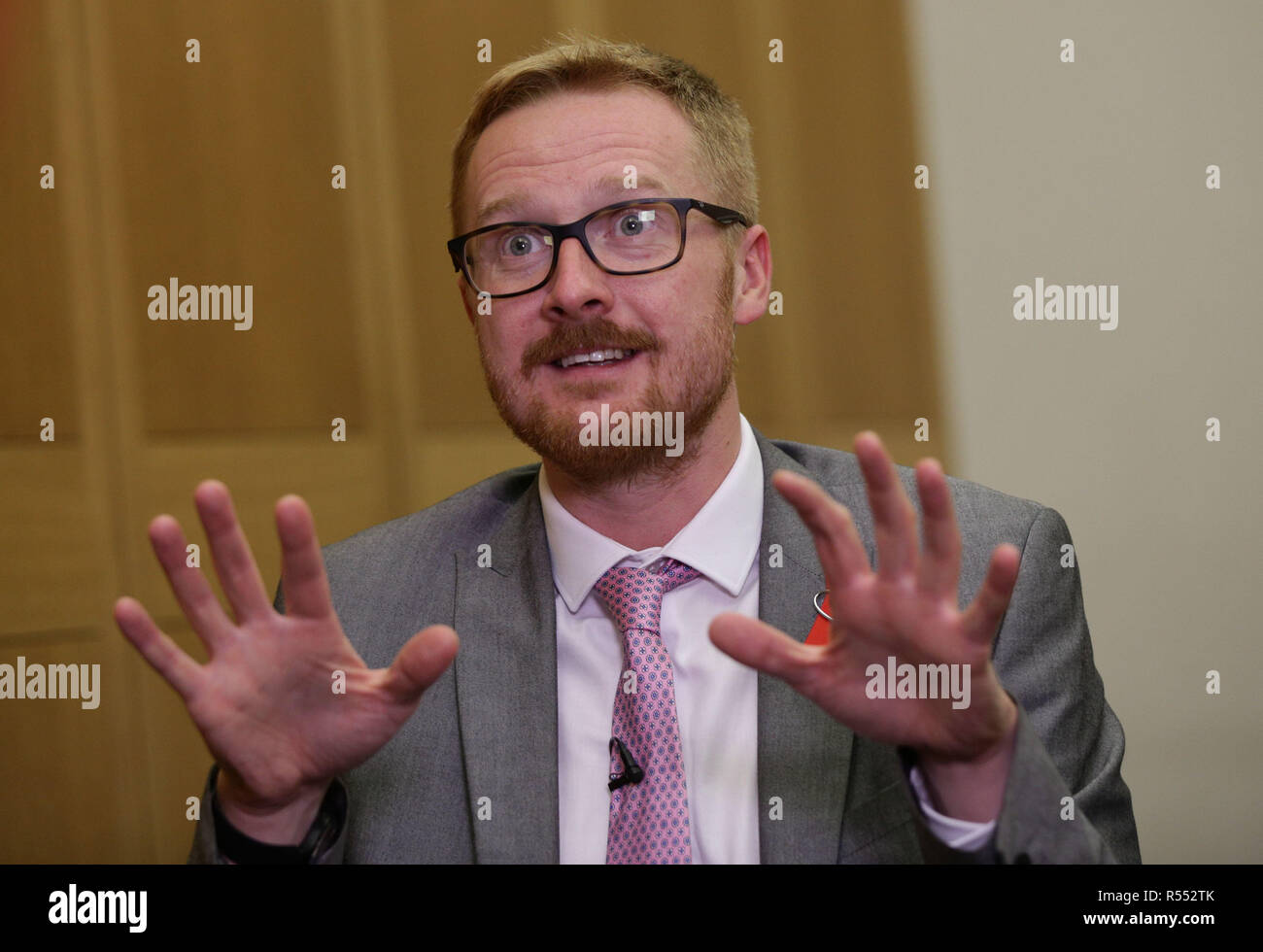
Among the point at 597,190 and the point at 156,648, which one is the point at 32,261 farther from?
the point at 156,648

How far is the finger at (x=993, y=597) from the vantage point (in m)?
1.11

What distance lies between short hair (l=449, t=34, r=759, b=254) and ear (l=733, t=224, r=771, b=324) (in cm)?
4

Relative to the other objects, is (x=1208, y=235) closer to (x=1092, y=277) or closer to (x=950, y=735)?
(x=1092, y=277)

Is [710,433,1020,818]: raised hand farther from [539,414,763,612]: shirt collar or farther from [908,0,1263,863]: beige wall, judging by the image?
[908,0,1263,863]: beige wall

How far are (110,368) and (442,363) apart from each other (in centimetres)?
81

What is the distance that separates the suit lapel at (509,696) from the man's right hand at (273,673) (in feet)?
0.83

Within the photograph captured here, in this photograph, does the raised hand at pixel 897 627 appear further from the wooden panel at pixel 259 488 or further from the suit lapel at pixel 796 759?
the wooden panel at pixel 259 488

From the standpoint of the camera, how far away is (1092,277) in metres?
2.64

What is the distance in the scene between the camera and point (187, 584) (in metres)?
1.22

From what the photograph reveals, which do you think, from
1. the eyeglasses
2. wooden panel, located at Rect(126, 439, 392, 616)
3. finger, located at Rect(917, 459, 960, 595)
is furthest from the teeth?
wooden panel, located at Rect(126, 439, 392, 616)

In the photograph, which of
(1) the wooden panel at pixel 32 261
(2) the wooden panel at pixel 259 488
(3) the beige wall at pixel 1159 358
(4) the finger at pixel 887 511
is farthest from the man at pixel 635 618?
(1) the wooden panel at pixel 32 261
